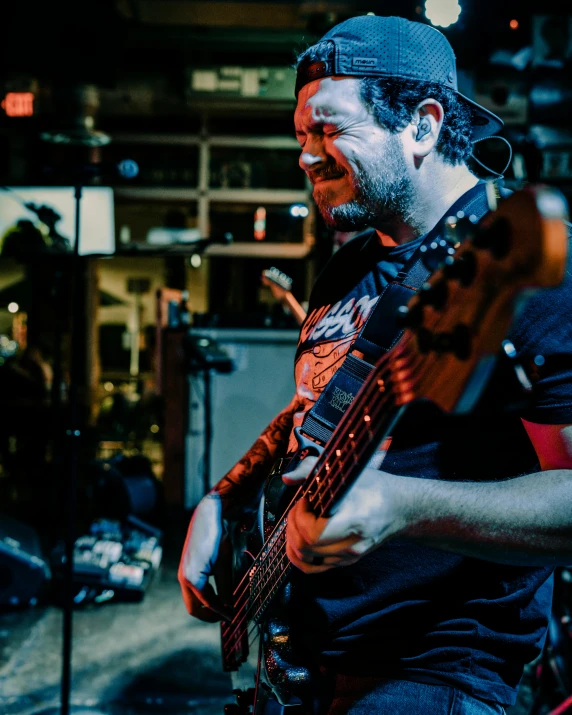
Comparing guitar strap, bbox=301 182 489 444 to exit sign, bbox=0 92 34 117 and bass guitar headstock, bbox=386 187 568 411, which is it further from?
exit sign, bbox=0 92 34 117

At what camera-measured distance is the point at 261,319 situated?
628 cm

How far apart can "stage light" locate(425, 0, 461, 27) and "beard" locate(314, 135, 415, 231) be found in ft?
11.4

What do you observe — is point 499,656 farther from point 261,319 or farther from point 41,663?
point 261,319

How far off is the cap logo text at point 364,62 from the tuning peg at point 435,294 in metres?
0.75

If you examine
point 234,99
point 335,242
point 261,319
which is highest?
point 234,99

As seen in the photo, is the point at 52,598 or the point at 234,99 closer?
the point at 52,598

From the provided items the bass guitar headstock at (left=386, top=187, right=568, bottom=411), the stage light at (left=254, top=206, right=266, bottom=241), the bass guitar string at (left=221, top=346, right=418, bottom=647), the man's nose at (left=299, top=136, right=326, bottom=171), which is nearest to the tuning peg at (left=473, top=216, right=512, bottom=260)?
the bass guitar headstock at (left=386, top=187, right=568, bottom=411)

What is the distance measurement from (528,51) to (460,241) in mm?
5117

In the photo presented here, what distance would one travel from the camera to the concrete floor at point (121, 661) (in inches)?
129

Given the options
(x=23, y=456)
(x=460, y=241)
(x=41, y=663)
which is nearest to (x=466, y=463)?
(x=460, y=241)

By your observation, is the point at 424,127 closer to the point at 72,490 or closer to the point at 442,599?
the point at 442,599

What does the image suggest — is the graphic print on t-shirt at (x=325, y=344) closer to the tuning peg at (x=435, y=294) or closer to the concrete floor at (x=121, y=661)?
the tuning peg at (x=435, y=294)

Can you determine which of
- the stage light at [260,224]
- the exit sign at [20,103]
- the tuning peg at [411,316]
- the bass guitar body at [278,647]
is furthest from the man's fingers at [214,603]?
the exit sign at [20,103]

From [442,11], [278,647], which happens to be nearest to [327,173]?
[278,647]
